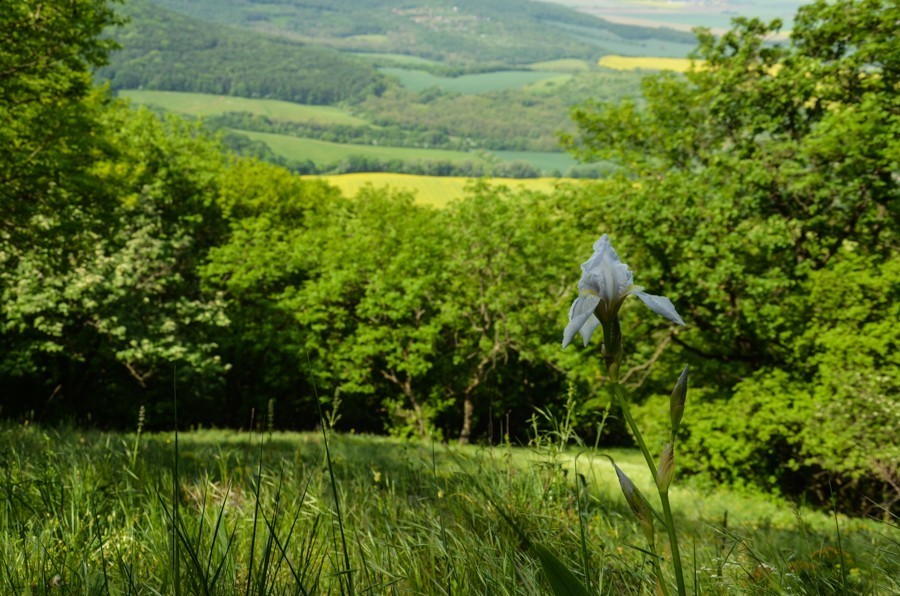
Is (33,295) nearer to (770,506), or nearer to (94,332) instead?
(94,332)

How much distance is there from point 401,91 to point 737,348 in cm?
18116

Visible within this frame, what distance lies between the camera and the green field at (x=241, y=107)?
13200cm

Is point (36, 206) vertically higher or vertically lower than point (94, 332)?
higher

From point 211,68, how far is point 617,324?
194 meters

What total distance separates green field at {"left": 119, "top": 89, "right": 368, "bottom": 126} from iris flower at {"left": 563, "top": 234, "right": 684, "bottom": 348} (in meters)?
140

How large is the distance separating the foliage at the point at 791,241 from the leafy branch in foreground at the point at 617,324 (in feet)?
43.0

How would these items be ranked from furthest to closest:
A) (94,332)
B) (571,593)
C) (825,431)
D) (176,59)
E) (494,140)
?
(176,59) < (494,140) < (94,332) < (825,431) < (571,593)

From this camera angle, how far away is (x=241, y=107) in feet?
472

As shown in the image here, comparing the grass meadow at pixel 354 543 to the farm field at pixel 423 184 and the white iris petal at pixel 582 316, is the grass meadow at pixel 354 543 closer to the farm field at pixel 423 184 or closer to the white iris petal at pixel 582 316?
the white iris petal at pixel 582 316

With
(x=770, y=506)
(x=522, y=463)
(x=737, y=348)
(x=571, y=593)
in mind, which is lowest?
(x=770, y=506)

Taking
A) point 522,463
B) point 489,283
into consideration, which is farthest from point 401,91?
point 522,463

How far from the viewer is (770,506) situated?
1302cm

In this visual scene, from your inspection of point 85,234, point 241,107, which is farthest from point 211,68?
point 85,234

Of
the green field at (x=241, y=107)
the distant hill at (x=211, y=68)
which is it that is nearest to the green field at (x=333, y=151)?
the green field at (x=241, y=107)
